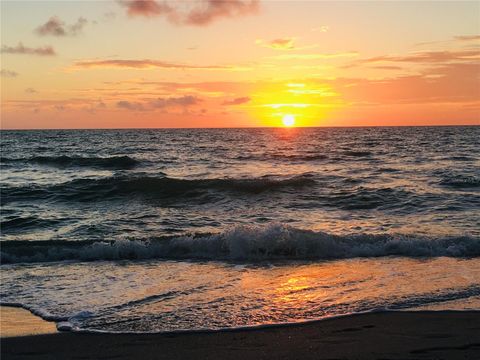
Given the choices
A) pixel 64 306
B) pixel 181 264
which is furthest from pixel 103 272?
pixel 64 306

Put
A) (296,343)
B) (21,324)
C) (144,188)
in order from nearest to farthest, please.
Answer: (296,343) → (21,324) → (144,188)

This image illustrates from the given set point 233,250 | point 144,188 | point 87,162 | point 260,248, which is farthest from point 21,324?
point 87,162

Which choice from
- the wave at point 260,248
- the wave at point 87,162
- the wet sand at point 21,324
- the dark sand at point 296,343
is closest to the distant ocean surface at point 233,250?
the wave at point 260,248

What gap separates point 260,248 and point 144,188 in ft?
38.8

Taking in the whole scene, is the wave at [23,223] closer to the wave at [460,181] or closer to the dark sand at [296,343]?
the dark sand at [296,343]

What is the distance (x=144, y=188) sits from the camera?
2138 cm

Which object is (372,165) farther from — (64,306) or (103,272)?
(64,306)

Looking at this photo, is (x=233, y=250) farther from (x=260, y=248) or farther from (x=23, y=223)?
(x=23, y=223)

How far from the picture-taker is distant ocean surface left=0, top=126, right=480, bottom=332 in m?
6.80

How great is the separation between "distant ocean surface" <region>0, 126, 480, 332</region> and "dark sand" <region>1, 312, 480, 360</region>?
0.36 m

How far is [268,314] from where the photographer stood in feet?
20.9

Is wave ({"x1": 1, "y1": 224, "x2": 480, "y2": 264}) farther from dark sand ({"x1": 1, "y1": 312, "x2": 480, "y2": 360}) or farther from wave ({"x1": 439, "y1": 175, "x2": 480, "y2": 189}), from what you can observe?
wave ({"x1": 439, "y1": 175, "x2": 480, "y2": 189})

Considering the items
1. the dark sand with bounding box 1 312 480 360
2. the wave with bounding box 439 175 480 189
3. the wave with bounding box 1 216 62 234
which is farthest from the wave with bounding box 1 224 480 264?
the wave with bounding box 439 175 480 189

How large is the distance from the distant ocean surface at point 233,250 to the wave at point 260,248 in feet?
0.12
